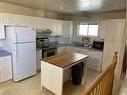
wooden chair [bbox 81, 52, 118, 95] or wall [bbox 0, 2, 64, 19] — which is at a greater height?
wall [bbox 0, 2, 64, 19]

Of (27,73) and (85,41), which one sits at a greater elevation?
(85,41)

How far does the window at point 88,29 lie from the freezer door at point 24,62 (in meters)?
2.76

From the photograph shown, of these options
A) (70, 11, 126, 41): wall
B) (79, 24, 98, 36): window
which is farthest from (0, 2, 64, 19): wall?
(79, 24, 98, 36): window

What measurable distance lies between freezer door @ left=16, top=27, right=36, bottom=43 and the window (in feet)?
8.86

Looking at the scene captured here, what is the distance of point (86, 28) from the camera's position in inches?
201

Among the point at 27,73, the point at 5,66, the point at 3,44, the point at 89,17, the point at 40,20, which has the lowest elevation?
the point at 27,73

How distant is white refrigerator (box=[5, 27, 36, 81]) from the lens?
9.87 feet

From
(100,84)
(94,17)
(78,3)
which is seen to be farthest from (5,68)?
(94,17)

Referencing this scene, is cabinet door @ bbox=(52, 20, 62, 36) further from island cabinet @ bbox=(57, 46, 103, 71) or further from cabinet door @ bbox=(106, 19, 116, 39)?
cabinet door @ bbox=(106, 19, 116, 39)

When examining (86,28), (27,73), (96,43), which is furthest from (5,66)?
(86,28)

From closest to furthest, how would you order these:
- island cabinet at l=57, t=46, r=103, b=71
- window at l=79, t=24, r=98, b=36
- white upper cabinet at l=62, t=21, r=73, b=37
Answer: island cabinet at l=57, t=46, r=103, b=71 < window at l=79, t=24, r=98, b=36 < white upper cabinet at l=62, t=21, r=73, b=37

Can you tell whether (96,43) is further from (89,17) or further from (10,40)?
(10,40)

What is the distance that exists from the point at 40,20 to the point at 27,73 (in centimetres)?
203

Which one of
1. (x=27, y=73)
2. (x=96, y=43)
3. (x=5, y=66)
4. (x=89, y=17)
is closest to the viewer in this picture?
(x=5, y=66)
